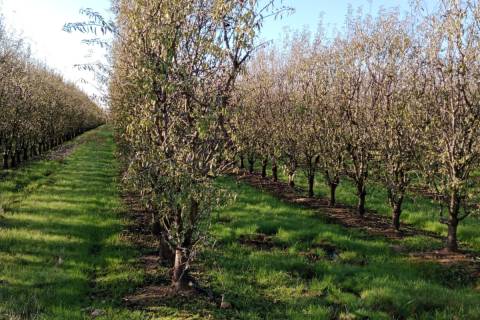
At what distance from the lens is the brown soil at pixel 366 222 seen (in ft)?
33.7

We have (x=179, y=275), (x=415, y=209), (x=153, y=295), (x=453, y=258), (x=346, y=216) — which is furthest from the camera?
(x=415, y=209)

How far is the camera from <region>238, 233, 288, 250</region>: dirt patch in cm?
1112

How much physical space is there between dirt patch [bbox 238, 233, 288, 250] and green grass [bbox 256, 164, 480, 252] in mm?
4760

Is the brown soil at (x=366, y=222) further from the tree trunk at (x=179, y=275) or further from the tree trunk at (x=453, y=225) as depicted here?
the tree trunk at (x=179, y=275)

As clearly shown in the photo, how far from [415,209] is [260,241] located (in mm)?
7720

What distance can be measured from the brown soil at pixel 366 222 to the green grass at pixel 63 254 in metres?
3.86

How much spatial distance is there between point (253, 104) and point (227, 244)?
42.2 ft

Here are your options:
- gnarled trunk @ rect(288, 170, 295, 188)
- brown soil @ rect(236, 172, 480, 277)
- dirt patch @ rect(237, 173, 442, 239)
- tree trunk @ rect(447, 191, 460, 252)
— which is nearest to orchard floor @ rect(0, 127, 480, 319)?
brown soil @ rect(236, 172, 480, 277)

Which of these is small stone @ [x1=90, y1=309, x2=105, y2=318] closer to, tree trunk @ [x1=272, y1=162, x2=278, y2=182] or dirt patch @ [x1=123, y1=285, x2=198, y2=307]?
dirt patch @ [x1=123, y1=285, x2=198, y2=307]

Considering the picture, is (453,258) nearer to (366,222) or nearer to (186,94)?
(366,222)

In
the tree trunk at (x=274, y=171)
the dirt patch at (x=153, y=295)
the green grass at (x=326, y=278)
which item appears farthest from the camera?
the tree trunk at (x=274, y=171)

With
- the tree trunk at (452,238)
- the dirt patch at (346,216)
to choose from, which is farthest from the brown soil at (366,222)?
the tree trunk at (452,238)

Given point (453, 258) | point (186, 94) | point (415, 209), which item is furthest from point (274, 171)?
point (186, 94)

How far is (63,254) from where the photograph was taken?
31.8 feet
